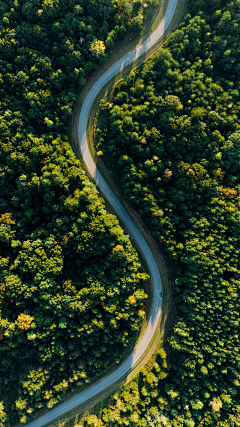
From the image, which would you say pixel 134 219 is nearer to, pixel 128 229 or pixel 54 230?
pixel 128 229

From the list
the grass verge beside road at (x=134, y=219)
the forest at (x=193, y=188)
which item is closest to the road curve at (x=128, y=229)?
the grass verge beside road at (x=134, y=219)

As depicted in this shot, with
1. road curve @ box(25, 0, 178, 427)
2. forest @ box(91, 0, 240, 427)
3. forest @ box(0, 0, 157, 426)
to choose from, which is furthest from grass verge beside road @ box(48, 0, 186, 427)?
forest @ box(0, 0, 157, 426)

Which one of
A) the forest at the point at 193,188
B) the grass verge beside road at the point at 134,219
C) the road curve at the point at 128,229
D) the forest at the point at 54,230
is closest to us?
the forest at the point at 54,230

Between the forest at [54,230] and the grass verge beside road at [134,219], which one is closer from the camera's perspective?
the forest at [54,230]

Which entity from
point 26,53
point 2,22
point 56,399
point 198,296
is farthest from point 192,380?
point 2,22

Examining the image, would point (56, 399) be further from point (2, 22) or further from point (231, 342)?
point (2, 22)

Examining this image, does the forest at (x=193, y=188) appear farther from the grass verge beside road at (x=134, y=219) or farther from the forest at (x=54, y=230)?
the forest at (x=54, y=230)

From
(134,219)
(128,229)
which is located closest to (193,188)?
(134,219)

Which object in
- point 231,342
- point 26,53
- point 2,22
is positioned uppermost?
point 2,22
